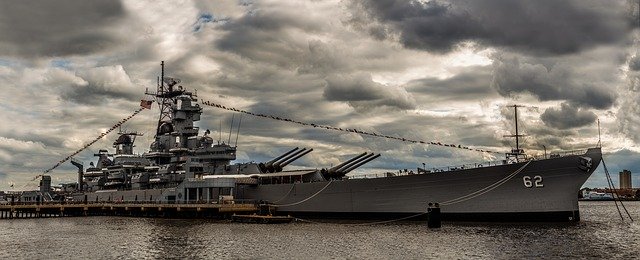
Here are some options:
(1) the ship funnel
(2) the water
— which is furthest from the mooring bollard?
(1) the ship funnel

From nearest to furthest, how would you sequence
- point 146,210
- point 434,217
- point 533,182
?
point 434,217
point 533,182
point 146,210

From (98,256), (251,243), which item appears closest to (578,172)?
(251,243)

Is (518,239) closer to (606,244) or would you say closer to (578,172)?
(606,244)

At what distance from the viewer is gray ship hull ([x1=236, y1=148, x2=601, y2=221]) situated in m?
41.0

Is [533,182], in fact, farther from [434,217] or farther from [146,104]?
[146,104]

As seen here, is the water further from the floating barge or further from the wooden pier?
the wooden pier

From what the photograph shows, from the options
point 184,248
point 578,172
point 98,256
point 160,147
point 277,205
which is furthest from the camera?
point 160,147

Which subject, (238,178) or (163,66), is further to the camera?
(163,66)

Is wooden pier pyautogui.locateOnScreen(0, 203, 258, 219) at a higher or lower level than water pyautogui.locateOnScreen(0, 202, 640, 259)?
higher

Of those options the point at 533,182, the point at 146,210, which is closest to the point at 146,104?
the point at 146,210

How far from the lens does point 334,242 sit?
3397cm

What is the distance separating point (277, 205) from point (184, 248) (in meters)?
23.1

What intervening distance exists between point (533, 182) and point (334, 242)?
1632 centimetres

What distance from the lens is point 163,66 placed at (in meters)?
75.4
